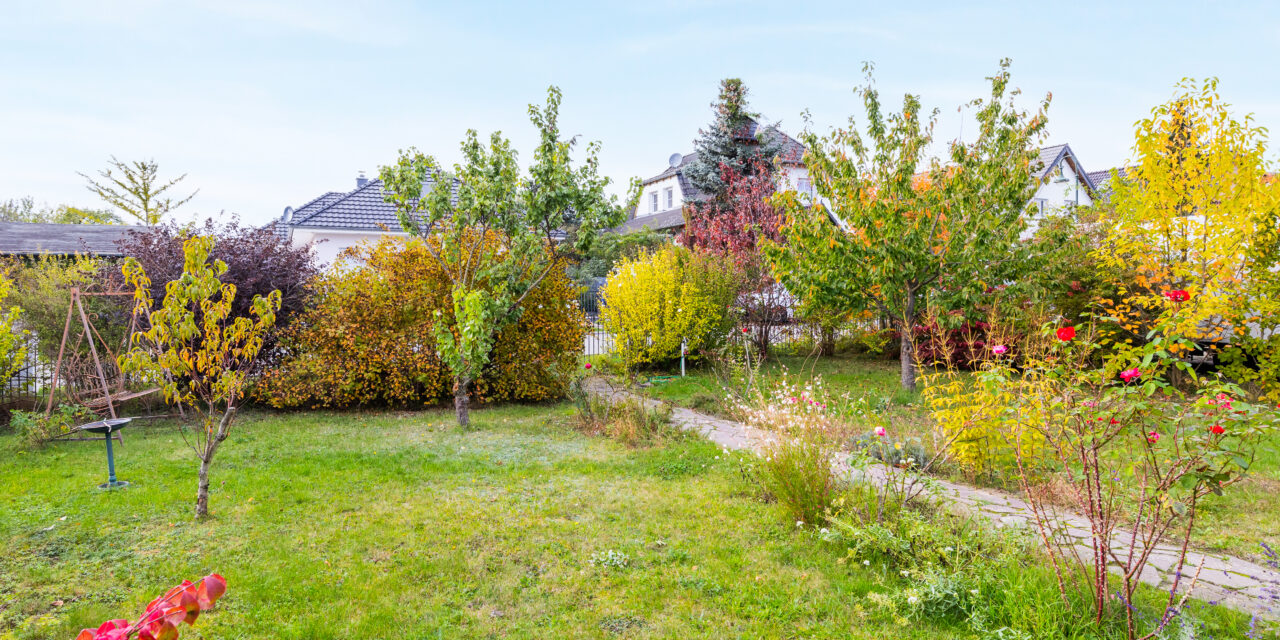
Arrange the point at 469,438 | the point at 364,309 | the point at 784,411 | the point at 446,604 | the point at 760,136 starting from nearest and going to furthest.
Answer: the point at 446,604, the point at 784,411, the point at 469,438, the point at 364,309, the point at 760,136

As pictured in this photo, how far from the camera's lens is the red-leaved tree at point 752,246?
41.3 feet

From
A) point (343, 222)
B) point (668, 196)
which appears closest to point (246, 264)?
point (343, 222)

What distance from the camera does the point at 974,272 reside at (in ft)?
29.1

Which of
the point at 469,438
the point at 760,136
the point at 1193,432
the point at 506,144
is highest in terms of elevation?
the point at 760,136

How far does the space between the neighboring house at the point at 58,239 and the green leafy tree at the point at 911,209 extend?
44.5 ft

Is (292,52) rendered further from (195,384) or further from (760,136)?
(760,136)

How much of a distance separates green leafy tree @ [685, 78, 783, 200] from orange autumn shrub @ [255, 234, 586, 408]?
10839 millimetres

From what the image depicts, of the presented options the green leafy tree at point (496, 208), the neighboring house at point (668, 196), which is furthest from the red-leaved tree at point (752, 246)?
the neighboring house at point (668, 196)

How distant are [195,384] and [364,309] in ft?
16.0

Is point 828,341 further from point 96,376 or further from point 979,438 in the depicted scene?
point 96,376

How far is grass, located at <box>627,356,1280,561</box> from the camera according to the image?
13.1 ft

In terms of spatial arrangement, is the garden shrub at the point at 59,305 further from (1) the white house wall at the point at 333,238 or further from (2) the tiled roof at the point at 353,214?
(1) the white house wall at the point at 333,238

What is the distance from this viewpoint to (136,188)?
21625mm

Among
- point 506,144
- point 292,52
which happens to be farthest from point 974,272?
point 292,52
